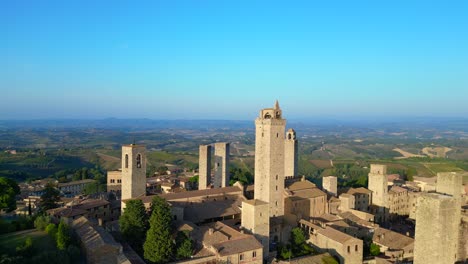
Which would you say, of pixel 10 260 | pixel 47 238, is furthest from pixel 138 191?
pixel 10 260

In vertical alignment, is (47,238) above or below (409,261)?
above

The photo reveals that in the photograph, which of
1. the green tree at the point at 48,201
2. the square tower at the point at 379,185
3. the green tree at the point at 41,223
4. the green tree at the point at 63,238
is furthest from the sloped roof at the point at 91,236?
the square tower at the point at 379,185

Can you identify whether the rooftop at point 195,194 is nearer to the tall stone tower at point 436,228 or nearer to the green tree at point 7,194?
the green tree at point 7,194

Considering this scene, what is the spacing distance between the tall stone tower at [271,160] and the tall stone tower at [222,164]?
999 centimetres

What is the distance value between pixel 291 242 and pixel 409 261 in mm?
8971

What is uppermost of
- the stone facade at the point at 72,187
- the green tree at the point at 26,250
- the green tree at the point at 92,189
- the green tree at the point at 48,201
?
the green tree at the point at 26,250

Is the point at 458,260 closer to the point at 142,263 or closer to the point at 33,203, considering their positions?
the point at 142,263

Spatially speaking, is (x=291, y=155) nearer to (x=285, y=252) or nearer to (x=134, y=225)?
(x=285, y=252)

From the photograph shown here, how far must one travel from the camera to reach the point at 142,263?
72.5ft

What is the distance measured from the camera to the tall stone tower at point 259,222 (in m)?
26.7

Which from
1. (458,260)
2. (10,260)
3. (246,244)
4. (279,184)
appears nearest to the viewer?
(10,260)

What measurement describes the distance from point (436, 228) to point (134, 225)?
61.5 ft

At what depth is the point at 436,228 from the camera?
21.1m

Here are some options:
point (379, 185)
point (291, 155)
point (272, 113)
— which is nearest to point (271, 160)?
point (272, 113)
